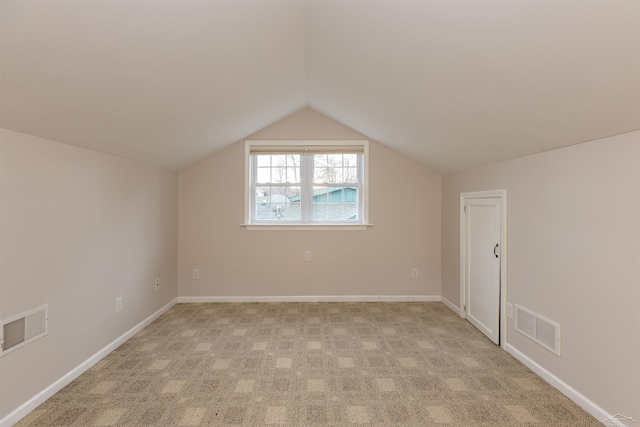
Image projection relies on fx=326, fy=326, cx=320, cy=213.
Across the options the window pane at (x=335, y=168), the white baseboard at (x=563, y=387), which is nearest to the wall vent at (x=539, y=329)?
the white baseboard at (x=563, y=387)

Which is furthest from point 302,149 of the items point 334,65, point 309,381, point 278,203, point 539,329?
point 539,329

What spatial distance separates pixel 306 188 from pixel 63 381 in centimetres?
324

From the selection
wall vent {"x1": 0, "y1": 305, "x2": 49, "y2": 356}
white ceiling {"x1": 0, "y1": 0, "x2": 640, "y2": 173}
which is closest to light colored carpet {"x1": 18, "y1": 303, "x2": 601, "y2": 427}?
wall vent {"x1": 0, "y1": 305, "x2": 49, "y2": 356}

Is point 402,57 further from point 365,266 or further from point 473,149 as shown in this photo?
point 365,266

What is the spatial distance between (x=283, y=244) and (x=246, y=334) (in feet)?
4.74

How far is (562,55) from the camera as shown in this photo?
145 centimetres

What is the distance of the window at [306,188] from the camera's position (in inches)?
182

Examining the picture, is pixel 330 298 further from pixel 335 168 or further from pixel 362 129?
pixel 362 129

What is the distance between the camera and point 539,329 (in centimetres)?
248

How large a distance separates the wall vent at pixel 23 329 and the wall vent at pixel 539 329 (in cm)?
350

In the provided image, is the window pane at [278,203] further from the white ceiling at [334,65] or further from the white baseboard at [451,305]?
the white baseboard at [451,305]

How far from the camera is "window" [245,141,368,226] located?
15.2 feet

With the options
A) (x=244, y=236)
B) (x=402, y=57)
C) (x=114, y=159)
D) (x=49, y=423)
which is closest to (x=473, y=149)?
(x=402, y=57)

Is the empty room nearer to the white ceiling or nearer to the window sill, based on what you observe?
the white ceiling
